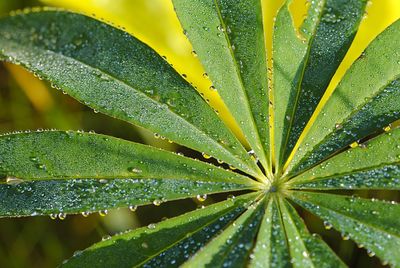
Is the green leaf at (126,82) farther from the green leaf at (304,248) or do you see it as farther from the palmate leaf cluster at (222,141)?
the green leaf at (304,248)

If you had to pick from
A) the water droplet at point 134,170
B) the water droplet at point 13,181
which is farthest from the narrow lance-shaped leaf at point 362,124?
the water droplet at point 13,181

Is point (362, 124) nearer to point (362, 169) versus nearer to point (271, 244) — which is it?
point (362, 169)

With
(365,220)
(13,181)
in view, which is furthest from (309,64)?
(13,181)

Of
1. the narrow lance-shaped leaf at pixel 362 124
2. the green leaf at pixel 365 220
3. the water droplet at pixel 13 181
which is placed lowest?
the green leaf at pixel 365 220

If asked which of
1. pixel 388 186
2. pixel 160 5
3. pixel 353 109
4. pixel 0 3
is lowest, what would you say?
pixel 388 186

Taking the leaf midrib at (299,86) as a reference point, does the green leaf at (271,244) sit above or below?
below

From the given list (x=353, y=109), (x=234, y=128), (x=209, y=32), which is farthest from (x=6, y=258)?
(x=353, y=109)

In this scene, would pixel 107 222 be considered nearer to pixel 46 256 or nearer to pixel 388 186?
pixel 46 256
